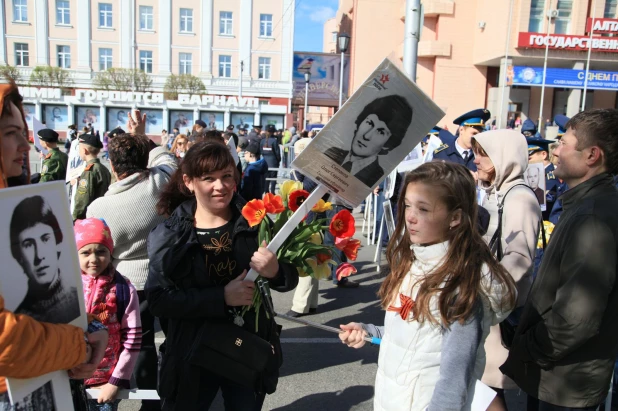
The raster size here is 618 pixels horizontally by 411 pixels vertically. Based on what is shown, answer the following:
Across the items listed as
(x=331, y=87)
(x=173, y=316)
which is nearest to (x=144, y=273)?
→ (x=173, y=316)

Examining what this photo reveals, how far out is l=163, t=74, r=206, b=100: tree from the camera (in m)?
43.2

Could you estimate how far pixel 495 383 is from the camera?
2.65 meters

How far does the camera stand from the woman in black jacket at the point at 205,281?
231 cm

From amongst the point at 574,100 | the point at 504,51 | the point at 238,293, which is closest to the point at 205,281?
the point at 238,293

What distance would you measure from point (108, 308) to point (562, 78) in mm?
35696

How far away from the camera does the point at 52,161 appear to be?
6.80 m

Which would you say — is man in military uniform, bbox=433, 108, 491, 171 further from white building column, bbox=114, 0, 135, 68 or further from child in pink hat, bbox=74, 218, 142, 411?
white building column, bbox=114, 0, 135, 68

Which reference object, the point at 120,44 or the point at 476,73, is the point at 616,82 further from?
the point at 120,44

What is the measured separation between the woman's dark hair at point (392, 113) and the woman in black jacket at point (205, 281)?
77 cm

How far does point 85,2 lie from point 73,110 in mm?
18189

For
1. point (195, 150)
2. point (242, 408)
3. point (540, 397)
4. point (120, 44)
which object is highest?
point (120, 44)

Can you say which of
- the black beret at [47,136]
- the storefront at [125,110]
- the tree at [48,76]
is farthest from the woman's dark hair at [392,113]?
the tree at [48,76]

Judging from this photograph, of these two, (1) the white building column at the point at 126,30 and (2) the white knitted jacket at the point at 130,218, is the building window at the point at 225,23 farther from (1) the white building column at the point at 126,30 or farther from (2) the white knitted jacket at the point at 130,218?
(2) the white knitted jacket at the point at 130,218

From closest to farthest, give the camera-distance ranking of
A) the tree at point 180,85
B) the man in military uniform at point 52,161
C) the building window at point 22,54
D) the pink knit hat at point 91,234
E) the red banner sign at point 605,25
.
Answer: the pink knit hat at point 91,234, the man in military uniform at point 52,161, the red banner sign at point 605,25, the tree at point 180,85, the building window at point 22,54
